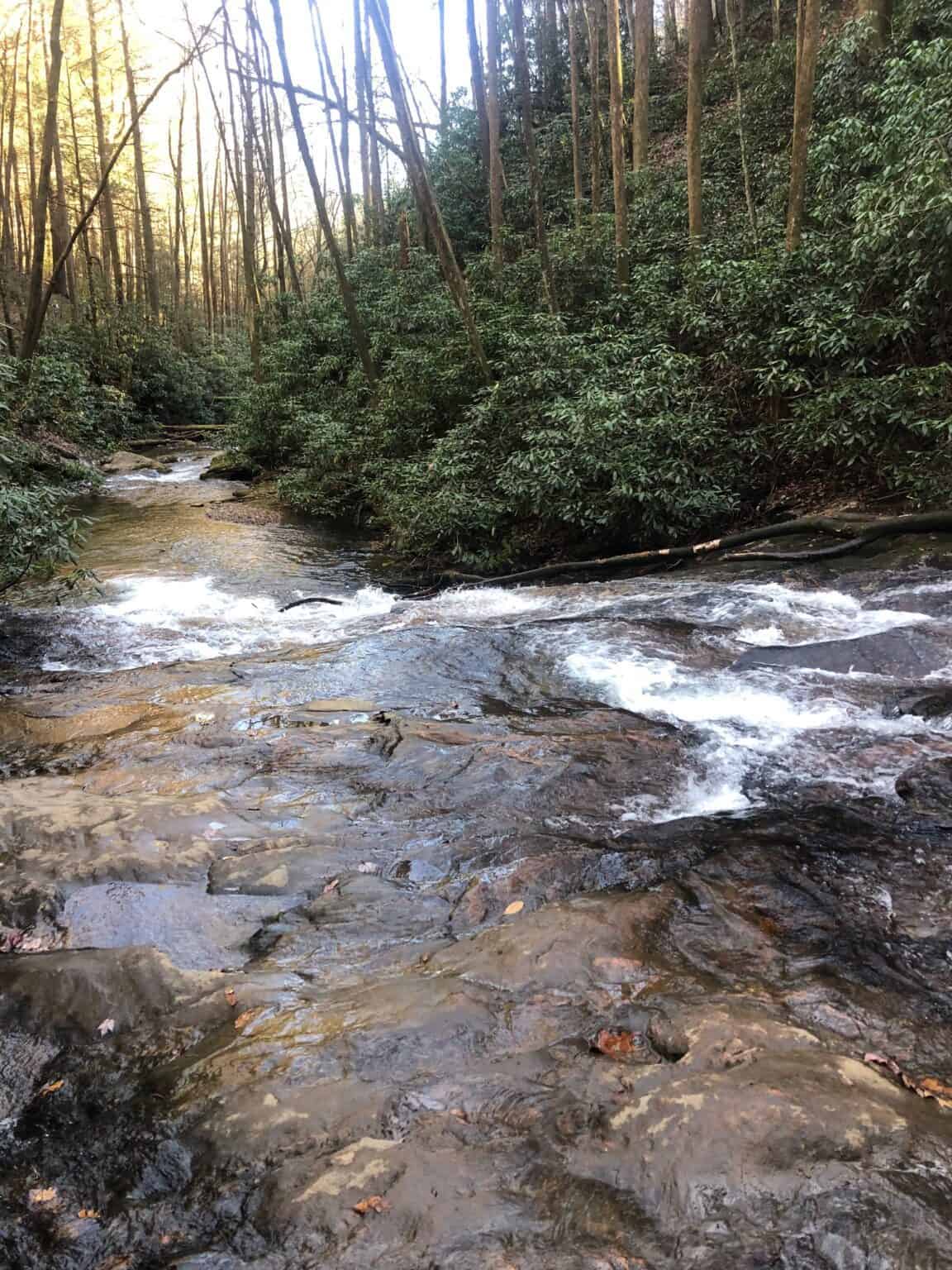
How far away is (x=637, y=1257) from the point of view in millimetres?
1719

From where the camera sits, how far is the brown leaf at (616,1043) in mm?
2344

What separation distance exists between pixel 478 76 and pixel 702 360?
13.6 meters

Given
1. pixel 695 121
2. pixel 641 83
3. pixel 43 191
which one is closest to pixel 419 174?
pixel 695 121

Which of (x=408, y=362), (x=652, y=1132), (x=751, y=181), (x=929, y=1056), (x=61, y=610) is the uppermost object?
(x=751, y=181)

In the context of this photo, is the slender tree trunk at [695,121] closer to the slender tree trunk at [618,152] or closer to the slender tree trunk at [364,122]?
the slender tree trunk at [618,152]

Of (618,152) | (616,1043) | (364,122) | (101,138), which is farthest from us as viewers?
(101,138)

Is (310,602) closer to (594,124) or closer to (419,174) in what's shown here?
(419,174)

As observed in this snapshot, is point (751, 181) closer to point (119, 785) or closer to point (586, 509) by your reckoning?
point (586, 509)

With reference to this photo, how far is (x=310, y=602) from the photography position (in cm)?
982

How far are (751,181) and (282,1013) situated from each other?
57.3ft

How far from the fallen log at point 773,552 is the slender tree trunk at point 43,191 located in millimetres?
9543

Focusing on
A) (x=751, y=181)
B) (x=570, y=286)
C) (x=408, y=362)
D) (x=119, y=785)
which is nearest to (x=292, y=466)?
(x=408, y=362)

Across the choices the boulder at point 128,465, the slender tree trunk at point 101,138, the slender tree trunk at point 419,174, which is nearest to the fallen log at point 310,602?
the slender tree trunk at point 419,174

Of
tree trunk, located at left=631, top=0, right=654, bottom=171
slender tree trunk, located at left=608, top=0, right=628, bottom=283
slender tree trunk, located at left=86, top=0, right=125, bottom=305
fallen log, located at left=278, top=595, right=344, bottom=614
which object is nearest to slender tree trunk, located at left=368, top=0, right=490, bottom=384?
slender tree trunk, located at left=608, top=0, right=628, bottom=283
